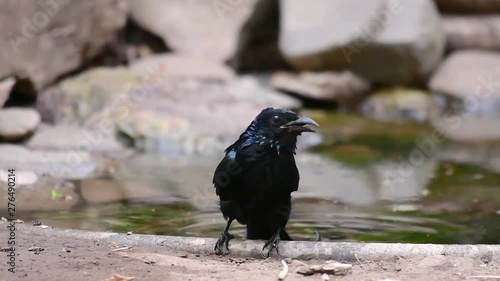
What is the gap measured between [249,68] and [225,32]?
111 cm

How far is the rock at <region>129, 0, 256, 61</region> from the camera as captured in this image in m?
10.8

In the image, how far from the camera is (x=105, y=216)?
5.21m

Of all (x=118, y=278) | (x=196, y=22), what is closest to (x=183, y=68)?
(x=196, y=22)

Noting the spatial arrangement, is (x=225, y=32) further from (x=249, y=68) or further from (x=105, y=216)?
(x=105, y=216)

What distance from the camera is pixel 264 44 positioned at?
1210 centimetres

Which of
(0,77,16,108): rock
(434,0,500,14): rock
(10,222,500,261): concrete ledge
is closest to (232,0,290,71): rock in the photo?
(434,0,500,14): rock

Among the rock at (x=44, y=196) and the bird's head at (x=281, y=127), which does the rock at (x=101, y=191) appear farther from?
the bird's head at (x=281, y=127)

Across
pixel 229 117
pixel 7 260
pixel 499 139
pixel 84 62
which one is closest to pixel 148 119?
pixel 229 117

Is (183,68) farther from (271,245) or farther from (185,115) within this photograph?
(271,245)

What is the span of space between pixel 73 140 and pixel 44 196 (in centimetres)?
213

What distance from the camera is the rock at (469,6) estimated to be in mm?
11594

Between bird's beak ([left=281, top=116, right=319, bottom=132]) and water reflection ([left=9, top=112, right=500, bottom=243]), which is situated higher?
bird's beak ([left=281, top=116, right=319, bottom=132])

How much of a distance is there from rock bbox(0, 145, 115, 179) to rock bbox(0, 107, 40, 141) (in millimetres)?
216

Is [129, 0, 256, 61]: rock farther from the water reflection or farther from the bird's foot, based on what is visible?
the bird's foot
